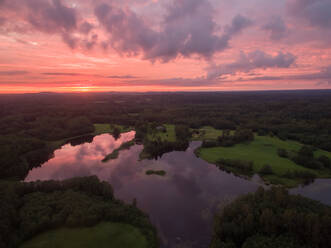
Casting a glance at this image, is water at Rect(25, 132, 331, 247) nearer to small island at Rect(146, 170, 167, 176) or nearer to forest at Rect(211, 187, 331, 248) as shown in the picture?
small island at Rect(146, 170, 167, 176)

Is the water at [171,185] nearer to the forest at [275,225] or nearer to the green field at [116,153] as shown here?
the green field at [116,153]

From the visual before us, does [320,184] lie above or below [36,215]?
below

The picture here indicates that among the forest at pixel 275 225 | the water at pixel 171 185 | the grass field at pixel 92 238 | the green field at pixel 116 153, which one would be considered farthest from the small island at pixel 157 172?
the forest at pixel 275 225

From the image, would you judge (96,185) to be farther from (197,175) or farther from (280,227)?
(280,227)

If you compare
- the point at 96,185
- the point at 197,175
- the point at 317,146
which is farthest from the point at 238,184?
the point at 317,146

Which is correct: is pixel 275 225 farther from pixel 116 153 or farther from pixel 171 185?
pixel 116 153

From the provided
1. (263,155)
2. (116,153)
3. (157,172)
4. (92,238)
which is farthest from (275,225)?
(116,153)
